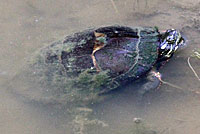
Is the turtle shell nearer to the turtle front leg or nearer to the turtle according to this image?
the turtle

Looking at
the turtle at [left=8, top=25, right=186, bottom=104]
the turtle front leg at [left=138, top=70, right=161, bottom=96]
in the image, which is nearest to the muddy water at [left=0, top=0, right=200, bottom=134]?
the turtle front leg at [left=138, top=70, right=161, bottom=96]

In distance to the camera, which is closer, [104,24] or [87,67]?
[87,67]

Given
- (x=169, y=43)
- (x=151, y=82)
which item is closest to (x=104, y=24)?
(x=169, y=43)

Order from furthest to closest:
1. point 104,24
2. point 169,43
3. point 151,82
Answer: point 104,24 < point 169,43 < point 151,82

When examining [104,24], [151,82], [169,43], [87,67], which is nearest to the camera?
[87,67]

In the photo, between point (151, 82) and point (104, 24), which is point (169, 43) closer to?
point (151, 82)

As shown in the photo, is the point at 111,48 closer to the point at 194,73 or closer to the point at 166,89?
the point at 166,89

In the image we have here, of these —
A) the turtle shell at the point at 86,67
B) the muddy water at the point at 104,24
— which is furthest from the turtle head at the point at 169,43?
the turtle shell at the point at 86,67

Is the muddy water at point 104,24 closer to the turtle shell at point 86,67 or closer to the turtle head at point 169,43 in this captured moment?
the turtle head at point 169,43
